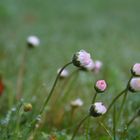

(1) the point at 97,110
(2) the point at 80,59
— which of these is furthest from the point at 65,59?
(1) the point at 97,110

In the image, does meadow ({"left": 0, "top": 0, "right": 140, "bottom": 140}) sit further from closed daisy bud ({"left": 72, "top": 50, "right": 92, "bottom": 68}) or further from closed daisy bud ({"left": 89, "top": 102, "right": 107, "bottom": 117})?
closed daisy bud ({"left": 72, "top": 50, "right": 92, "bottom": 68})

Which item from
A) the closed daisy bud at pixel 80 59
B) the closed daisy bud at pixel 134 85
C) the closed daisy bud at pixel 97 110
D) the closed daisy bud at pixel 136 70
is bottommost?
the closed daisy bud at pixel 97 110

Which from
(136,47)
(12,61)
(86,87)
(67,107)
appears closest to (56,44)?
(136,47)

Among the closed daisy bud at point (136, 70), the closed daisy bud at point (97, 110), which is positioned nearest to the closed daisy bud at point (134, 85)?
the closed daisy bud at point (136, 70)

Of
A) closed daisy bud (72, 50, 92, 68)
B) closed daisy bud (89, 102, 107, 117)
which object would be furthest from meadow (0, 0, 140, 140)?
closed daisy bud (72, 50, 92, 68)

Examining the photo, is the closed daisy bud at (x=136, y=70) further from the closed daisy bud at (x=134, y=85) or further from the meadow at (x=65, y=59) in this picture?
the meadow at (x=65, y=59)

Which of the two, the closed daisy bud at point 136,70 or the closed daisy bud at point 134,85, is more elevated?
the closed daisy bud at point 136,70

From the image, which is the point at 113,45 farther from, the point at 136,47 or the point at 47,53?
the point at 47,53

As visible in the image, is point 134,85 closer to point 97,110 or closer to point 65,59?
point 97,110
